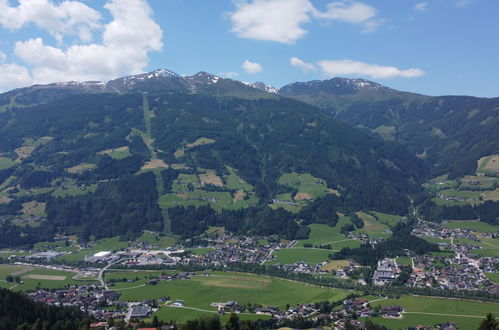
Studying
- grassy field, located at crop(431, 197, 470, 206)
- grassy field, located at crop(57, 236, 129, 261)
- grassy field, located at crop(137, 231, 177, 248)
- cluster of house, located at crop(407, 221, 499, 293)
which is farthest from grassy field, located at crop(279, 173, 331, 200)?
grassy field, located at crop(57, 236, 129, 261)

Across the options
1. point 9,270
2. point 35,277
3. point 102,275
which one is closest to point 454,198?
A: point 102,275

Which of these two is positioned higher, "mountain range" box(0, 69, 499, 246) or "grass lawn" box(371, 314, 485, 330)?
"mountain range" box(0, 69, 499, 246)

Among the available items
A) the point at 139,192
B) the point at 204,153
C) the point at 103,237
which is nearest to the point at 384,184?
the point at 204,153

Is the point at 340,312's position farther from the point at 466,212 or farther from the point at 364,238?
the point at 466,212

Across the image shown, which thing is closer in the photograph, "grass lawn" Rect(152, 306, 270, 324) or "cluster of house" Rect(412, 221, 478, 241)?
"grass lawn" Rect(152, 306, 270, 324)

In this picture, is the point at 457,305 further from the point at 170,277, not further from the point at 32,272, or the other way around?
the point at 32,272

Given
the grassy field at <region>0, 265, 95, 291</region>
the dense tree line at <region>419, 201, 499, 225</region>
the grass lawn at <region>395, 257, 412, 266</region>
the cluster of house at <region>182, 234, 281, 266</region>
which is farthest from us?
the dense tree line at <region>419, 201, 499, 225</region>

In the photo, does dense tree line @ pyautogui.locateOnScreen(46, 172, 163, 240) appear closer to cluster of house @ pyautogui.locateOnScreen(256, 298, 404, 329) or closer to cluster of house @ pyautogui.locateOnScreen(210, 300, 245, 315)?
cluster of house @ pyautogui.locateOnScreen(210, 300, 245, 315)
